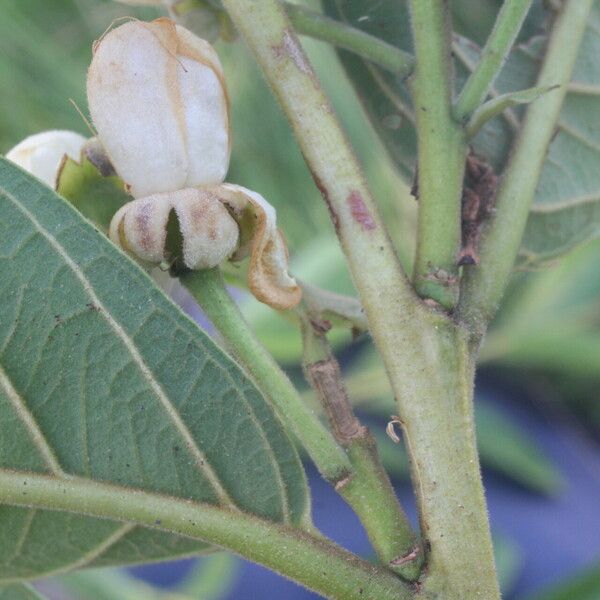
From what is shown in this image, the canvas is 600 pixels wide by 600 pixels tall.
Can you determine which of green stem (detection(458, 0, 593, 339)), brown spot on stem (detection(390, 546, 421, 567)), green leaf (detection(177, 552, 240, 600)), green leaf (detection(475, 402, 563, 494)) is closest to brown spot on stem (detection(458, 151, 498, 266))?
A: green stem (detection(458, 0, 593, 339))

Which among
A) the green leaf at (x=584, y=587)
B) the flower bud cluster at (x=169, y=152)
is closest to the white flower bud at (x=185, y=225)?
the flower bud cluster at (x=169, y=152)

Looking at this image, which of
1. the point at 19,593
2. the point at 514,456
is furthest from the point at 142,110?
the point at 514,456

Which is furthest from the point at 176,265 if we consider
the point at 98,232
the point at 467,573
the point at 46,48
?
the point at 46,48

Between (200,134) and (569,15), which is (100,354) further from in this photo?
(569,15)

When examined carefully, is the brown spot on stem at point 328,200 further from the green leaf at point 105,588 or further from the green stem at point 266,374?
the green leaf at point 105,588

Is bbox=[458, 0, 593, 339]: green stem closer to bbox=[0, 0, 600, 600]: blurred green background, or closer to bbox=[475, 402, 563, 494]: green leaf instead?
bbox=[0, 0, 600, 600]: blurred green background

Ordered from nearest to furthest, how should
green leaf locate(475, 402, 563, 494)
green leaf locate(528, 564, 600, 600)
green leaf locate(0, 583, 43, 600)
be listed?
green leaf locate(0, 583, 43, 600), green leaf locate(528, 564, 600, 600), green leaf locate(475, 402, 563, 494)

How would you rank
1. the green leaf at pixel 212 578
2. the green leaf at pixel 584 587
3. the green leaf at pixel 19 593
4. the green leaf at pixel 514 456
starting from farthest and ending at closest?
the green leaf at pixel 514 456
the green leaf at pixel 212 578
the green leaf at pixel 584 587
the green leaf at pixel 19 593
